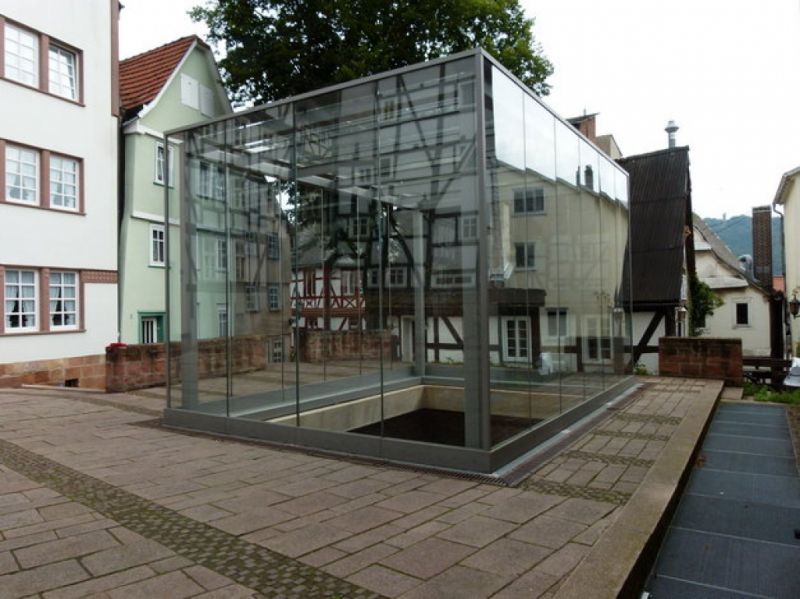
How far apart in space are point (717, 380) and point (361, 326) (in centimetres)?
731

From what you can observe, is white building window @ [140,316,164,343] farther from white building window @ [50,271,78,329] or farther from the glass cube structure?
the glass cube structure

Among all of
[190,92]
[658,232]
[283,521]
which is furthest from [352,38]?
[283,521]

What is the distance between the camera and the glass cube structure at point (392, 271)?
17.6 feet

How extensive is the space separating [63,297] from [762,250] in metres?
40.4

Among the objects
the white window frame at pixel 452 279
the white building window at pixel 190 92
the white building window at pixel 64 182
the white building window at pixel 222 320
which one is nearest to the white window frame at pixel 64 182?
the white building window at pixel 64 182

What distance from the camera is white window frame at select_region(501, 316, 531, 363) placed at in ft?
18.2

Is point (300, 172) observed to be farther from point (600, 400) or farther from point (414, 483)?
point (600, 400)

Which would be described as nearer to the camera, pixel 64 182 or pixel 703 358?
pixel 703 358

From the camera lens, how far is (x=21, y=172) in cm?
1421

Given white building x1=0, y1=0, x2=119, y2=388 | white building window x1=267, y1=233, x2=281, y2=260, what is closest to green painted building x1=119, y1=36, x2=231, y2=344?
white building x1=0, y1=0, x2=119, y2=388

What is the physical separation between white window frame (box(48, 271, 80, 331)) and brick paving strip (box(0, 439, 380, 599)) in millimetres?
10854

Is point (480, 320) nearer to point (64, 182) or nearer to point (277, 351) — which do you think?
point (277, 351)

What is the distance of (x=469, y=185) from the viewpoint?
5305 mm

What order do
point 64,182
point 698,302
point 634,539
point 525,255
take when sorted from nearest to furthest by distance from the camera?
point 634,539, point 525,255, point 64,182, point 698,302
